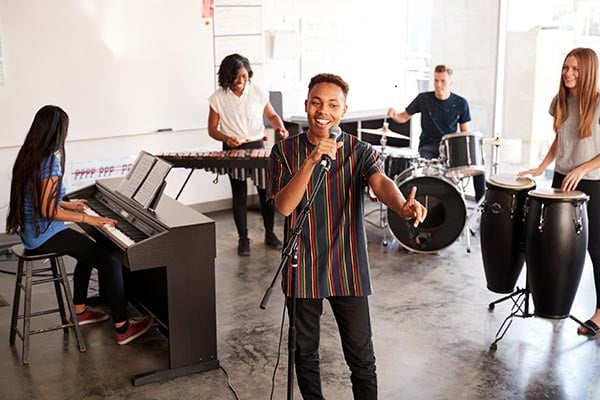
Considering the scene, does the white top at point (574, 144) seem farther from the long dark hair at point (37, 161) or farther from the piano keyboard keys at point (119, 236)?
the long dark hair at point (37, 161)

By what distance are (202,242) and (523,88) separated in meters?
4.21

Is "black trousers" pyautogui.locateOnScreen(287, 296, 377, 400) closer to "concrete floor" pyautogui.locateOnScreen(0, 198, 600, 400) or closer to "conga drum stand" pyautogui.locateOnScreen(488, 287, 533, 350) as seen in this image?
"concrete floor" pyautogui.locateOnScreen(0, 198, 600, 400)

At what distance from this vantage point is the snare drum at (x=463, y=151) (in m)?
5.83

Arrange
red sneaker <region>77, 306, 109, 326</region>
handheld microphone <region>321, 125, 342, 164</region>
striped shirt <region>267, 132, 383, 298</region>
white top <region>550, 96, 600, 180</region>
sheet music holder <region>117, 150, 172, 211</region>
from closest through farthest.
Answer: handheld microphone <region>321, 125, 342, 164</region>, striped shirt <region>267, 132, 383, 298</region>, sheet music holder <region>117, 150, 172, 211</region>, white top <region>550, 96, 600, 180</region>, red sneaker <region>77, 306, 109, 326</region>

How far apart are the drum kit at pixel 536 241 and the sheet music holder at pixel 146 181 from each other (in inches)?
71.4

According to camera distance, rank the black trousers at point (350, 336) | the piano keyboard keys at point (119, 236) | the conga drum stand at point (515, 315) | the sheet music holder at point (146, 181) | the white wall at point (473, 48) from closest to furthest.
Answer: the black trousers at point (350, 336), the piano keyboard keys at point (119, 236), the sheet music holder at point (146, 181), the conga drum stand at point (515, 315), the white wall at point (473, 48)

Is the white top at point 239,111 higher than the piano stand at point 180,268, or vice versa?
the white top at point 239,111

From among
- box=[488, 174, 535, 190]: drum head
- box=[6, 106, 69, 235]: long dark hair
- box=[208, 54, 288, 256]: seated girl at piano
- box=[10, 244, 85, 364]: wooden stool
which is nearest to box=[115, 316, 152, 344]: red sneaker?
box=[10, 244, 85, 364]: wooden stool

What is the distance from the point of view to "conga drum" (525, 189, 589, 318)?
399 centimetres

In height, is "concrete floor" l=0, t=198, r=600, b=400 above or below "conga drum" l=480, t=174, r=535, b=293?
below

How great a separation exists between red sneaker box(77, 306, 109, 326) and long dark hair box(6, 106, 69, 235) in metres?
0.82

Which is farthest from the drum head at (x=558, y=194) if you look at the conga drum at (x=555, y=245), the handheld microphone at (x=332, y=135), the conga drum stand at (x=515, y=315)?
the handheld microphone at (x=332, y=135)

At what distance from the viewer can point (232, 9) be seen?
271 inches

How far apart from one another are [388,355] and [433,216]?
6.25 feet
